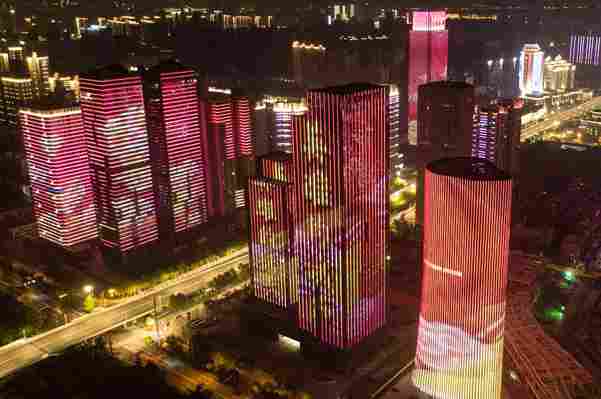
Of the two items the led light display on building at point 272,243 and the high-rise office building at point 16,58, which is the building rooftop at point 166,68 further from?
the high-rise office building at point 16,58

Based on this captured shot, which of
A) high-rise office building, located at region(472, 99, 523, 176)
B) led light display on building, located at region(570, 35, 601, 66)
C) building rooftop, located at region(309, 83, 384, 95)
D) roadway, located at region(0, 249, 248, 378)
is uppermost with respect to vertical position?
building rooftop, located at region(309, 83, 384, 95)

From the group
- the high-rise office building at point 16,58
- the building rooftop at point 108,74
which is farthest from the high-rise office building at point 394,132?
the high-rise office building at point 16,58

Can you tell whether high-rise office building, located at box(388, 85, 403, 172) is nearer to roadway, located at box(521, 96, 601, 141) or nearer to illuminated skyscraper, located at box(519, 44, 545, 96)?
roadway, located at box(521, 96, 601, 141)

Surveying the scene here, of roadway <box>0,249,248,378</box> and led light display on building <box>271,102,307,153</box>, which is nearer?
roadway <box>0,249,248,378</box>

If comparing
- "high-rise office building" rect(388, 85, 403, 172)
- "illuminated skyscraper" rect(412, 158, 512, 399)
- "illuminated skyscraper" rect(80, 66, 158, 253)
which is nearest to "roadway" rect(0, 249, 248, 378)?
"illuminated skyscraper" rect(80, 66, 158, 253)

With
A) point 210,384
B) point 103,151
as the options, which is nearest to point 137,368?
point 210,384

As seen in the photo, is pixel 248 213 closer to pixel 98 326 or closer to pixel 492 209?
pixel 98 326

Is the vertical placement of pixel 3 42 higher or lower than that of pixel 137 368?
higher
